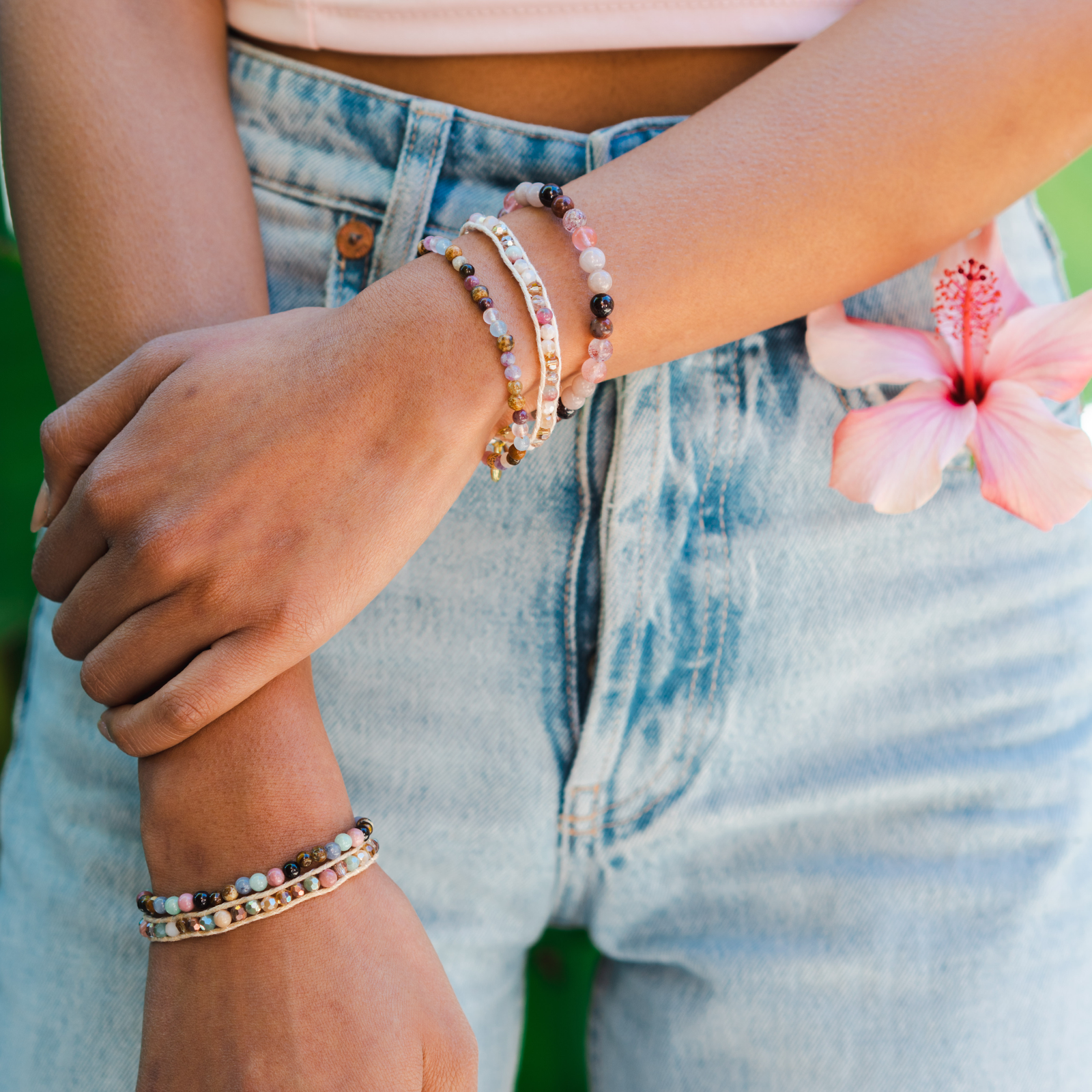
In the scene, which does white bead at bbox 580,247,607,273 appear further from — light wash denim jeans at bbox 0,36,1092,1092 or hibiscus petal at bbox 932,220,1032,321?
hibiscus petal at bbox 932,220,1032,321

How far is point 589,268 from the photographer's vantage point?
618 millimetres

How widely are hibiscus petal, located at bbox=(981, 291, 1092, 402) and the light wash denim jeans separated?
10 cm

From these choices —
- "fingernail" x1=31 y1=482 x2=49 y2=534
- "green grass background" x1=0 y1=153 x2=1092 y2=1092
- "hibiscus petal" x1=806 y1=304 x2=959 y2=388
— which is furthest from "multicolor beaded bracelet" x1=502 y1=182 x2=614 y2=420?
"green grass background" x1=0 y1=153 x2=1092 y2=1092

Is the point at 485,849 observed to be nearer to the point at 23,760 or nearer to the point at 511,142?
the point at 23,760

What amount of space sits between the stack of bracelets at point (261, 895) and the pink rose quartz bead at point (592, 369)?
39 centimetres

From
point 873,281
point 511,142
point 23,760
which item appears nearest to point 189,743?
point 23,760

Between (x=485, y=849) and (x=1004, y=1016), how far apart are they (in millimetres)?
526

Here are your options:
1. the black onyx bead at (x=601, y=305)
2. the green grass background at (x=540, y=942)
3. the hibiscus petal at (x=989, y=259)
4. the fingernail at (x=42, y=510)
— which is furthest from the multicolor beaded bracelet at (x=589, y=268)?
the green grass background at (x=540, y=942)

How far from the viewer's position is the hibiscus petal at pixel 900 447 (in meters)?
0.72

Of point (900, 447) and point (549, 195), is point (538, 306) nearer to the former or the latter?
point (549, 195)

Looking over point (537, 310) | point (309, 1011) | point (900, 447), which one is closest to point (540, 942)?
point (309, 1011)

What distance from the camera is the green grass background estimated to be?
1.65 metres

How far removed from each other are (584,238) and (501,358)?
0.11 m

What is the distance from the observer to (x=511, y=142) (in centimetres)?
73
